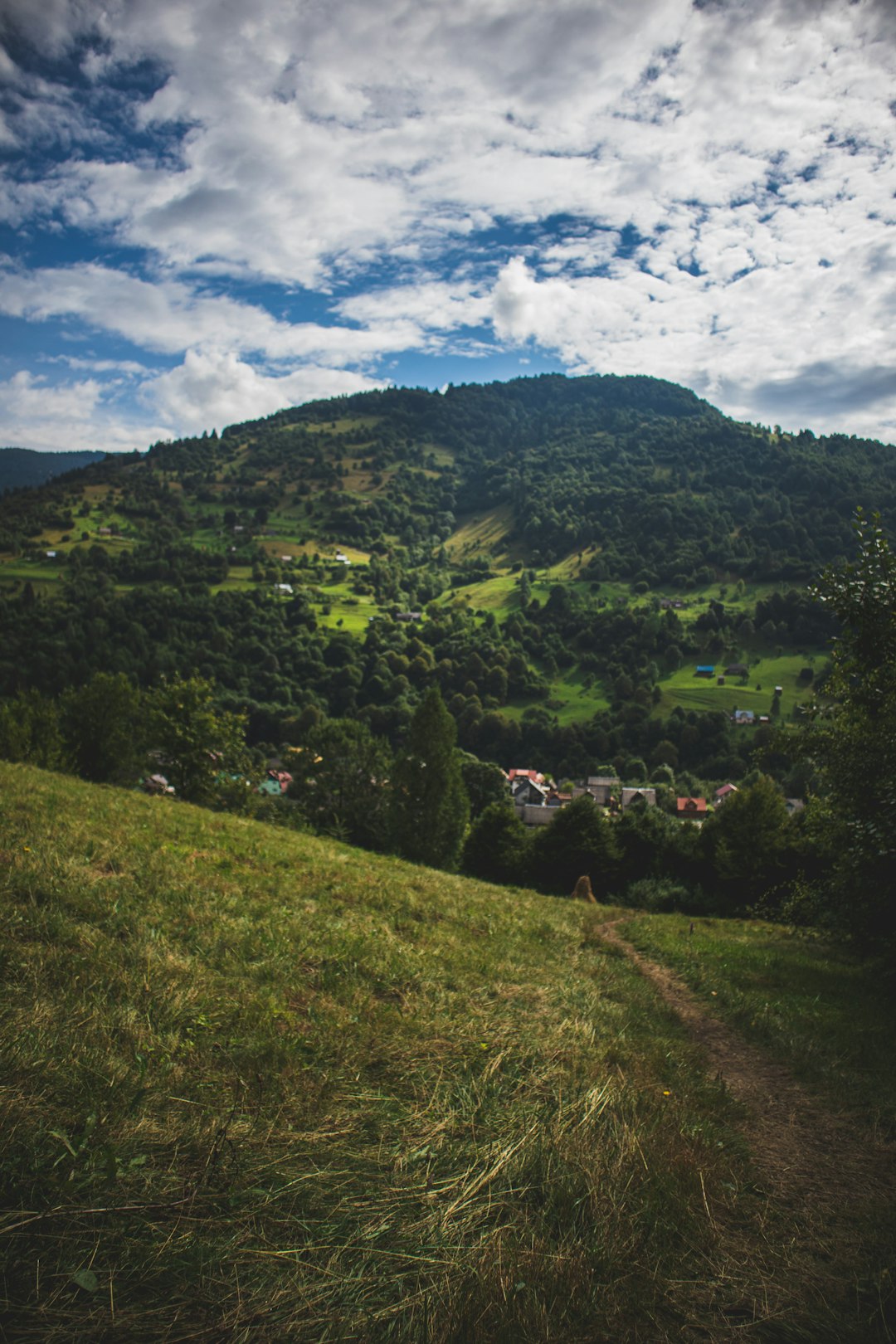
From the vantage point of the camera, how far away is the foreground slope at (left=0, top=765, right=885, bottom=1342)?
274cm

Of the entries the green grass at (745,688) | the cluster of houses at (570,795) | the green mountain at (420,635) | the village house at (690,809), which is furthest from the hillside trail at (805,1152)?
the green grass at (745,688)

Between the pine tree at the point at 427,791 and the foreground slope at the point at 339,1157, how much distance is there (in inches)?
1137

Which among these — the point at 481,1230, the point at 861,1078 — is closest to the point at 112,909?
the point at 481,1230

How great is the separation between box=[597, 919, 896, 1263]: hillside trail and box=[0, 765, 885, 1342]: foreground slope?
26 centimetres

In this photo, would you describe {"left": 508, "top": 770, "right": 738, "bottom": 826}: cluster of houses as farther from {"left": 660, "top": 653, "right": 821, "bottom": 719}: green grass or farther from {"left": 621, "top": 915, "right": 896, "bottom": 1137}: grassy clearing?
{"left": 621, "top": 915, "right": 896, "bottom": 1137}: grassy clearing

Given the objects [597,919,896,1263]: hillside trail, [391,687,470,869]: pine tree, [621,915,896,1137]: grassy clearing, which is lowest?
[391,687,470,869]: pine tree

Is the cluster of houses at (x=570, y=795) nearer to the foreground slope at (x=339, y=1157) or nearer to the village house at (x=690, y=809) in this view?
the village house at (x=690, y=809)

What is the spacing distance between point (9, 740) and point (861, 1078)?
123ft

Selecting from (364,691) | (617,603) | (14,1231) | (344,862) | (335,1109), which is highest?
(617,603)

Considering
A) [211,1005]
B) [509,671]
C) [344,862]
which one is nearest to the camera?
[211,1005]

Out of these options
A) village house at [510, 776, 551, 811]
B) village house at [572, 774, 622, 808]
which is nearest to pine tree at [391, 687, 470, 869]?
village house at [510, 776, 551, 811]

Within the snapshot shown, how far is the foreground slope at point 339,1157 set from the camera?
274 cm

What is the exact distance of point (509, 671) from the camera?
130250 millimetres

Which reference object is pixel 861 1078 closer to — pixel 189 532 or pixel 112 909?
pixel 112 909
